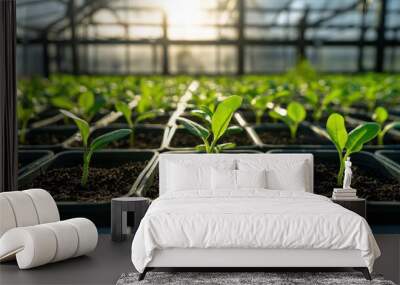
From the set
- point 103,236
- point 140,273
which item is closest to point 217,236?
point 140,273

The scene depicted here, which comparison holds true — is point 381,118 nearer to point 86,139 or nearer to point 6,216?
point 86,139

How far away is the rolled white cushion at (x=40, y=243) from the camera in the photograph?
12.2ft

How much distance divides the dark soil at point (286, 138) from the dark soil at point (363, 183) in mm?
219

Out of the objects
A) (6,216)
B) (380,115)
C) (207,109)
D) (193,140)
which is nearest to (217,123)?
(207,109)

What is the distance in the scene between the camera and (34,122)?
5.66m

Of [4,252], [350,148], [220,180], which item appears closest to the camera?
[4,252]

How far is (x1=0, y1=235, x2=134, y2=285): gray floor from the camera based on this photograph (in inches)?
141

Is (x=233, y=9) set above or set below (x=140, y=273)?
above

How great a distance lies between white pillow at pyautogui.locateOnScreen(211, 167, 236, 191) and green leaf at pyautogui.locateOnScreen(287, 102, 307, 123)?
3.21 feet

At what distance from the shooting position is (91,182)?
5.19 meters

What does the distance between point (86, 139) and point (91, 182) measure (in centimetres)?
39

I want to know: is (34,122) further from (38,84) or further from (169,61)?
(169,61)

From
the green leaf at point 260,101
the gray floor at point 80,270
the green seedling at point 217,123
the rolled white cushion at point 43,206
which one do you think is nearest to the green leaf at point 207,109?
the green seedling at point 217,123

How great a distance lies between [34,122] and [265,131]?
1.65 meters
